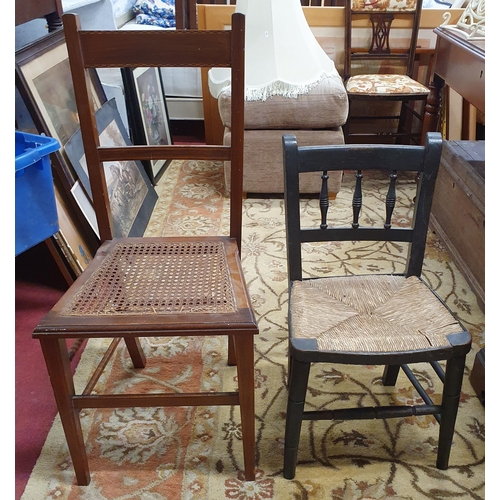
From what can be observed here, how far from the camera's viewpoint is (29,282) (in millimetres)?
2086

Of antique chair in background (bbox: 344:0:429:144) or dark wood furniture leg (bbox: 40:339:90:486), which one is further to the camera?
antique chair in background (bbox: 344:0:429:144)

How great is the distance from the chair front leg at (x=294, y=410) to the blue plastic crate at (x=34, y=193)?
1.05 metres

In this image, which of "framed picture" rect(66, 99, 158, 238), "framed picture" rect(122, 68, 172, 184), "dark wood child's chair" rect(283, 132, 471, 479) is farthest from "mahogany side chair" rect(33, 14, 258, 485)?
"framed picture" rect(122, 68, 172, 184)

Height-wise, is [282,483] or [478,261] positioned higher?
[478,261]

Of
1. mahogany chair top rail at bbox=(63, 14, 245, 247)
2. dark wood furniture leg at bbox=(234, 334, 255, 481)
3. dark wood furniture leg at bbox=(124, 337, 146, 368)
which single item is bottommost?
dark wood furniture leg at bbox=(124, 337, 146, 368)

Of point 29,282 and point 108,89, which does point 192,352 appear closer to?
point 29,282

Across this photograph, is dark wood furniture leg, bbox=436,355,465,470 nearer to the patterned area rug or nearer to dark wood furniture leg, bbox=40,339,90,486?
the patterned area rug

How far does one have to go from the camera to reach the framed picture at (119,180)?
2143 millimetres

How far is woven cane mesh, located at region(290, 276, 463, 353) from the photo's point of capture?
113 cm

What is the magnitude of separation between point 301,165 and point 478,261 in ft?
3.35

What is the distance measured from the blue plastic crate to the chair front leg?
1.05 metres

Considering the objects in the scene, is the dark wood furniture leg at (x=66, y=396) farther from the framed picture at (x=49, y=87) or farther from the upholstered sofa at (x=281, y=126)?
the upholstered sofa at (x=281, y=126)

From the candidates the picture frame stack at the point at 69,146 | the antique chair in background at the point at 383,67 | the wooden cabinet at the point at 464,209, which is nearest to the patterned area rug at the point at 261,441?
the wooden cabinet at the point at 464,209

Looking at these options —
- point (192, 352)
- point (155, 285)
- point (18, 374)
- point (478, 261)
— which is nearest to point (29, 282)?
point (18, 374)
